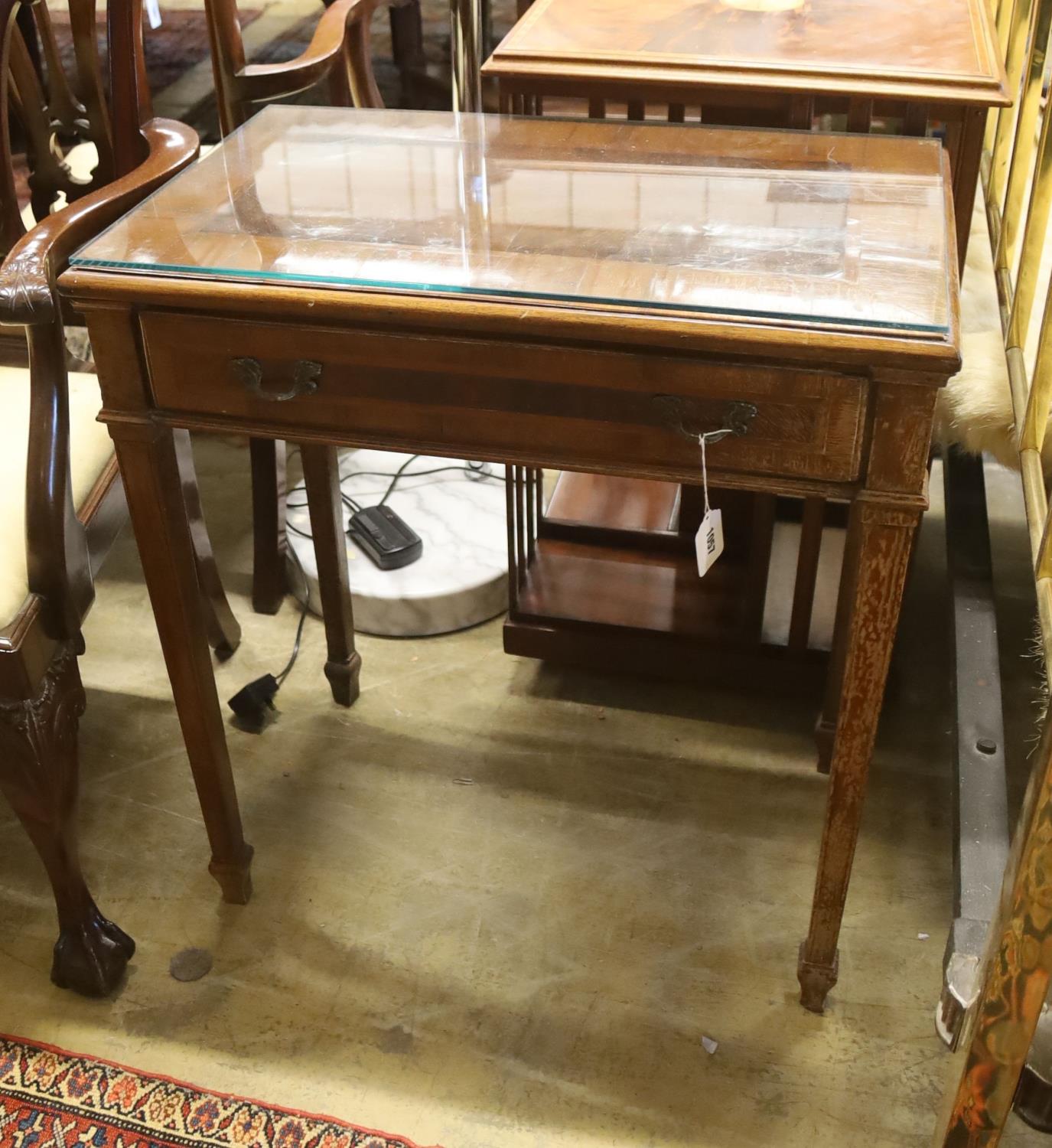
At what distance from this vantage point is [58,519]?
3.54 feet

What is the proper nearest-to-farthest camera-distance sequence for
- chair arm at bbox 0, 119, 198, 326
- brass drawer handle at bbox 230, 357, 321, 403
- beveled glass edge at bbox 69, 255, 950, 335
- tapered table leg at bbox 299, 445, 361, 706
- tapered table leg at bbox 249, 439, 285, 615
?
beveled glass edge at bbox 69, 255, 950, 335, brass drawer handle at bbox 230, 357, 321, 403, chair arm at bbox 0, 119, 198, 326, tapered table leg at bbox 299, 445, 361, 706, tapered table leg at bbox 249, 439, 285, 615

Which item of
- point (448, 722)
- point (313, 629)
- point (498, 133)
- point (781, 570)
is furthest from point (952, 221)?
point (313, 629)

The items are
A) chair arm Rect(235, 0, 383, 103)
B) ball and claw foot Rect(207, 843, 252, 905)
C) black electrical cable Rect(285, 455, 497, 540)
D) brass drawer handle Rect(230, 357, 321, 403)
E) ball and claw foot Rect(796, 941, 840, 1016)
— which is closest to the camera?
brass drawer handle Rect(230, 357, 321, 403)

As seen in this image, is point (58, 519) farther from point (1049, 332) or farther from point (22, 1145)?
point (1049, 332)

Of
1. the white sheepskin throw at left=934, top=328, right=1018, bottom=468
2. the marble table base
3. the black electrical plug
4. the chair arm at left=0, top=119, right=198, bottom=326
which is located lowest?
the black electrical plug

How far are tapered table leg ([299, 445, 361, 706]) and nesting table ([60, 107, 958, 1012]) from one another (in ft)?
1.07

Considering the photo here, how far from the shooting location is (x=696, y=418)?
86cm

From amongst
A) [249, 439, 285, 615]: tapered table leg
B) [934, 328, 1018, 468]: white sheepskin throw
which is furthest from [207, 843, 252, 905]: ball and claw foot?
[934, 328, 1018, 468]: white sheepskin throw

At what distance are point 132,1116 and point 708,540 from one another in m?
0.75

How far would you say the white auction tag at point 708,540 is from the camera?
0.92 m

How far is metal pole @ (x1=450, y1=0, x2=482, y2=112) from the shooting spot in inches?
56.8

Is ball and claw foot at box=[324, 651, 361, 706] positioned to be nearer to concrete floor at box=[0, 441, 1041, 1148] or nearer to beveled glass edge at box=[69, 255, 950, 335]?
concrete floor at box=[0, 441, 1041, 1148]

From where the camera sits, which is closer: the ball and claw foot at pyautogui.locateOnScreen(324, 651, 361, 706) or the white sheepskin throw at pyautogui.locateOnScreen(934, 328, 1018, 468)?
the white sheepskin throw at pyautogui.locateOnScreen(934, 328, 1018, 468)

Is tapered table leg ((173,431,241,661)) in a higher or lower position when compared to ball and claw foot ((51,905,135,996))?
higher
